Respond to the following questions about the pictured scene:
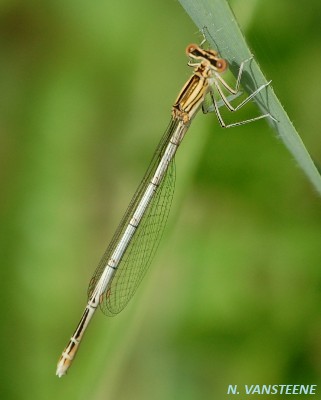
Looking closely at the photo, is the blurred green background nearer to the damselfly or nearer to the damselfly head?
the damselfly

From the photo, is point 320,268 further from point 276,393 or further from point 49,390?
point 49,390

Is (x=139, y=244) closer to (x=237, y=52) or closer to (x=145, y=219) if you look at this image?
(x=145, y=219)

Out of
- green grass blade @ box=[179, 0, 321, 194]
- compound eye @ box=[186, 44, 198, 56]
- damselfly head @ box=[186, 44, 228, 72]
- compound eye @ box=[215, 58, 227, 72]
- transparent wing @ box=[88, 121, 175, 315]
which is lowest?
transparent wing @ box=[88, 121, 175, 315]

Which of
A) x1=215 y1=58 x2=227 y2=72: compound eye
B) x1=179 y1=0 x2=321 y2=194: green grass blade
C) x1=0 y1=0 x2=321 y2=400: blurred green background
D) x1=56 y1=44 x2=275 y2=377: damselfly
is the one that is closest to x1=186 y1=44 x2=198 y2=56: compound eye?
x1=56 y1=44 x2=275 y2=377: damselfly

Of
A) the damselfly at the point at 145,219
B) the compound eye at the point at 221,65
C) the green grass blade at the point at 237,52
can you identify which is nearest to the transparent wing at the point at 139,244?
the damselfly at the point at 145,219

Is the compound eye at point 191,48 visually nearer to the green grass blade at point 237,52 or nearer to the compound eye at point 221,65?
the compound eye at point 221,65

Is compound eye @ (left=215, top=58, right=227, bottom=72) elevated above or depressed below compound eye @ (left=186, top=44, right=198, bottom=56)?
below

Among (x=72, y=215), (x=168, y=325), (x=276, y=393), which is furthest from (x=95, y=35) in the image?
(x=276, y=393)
